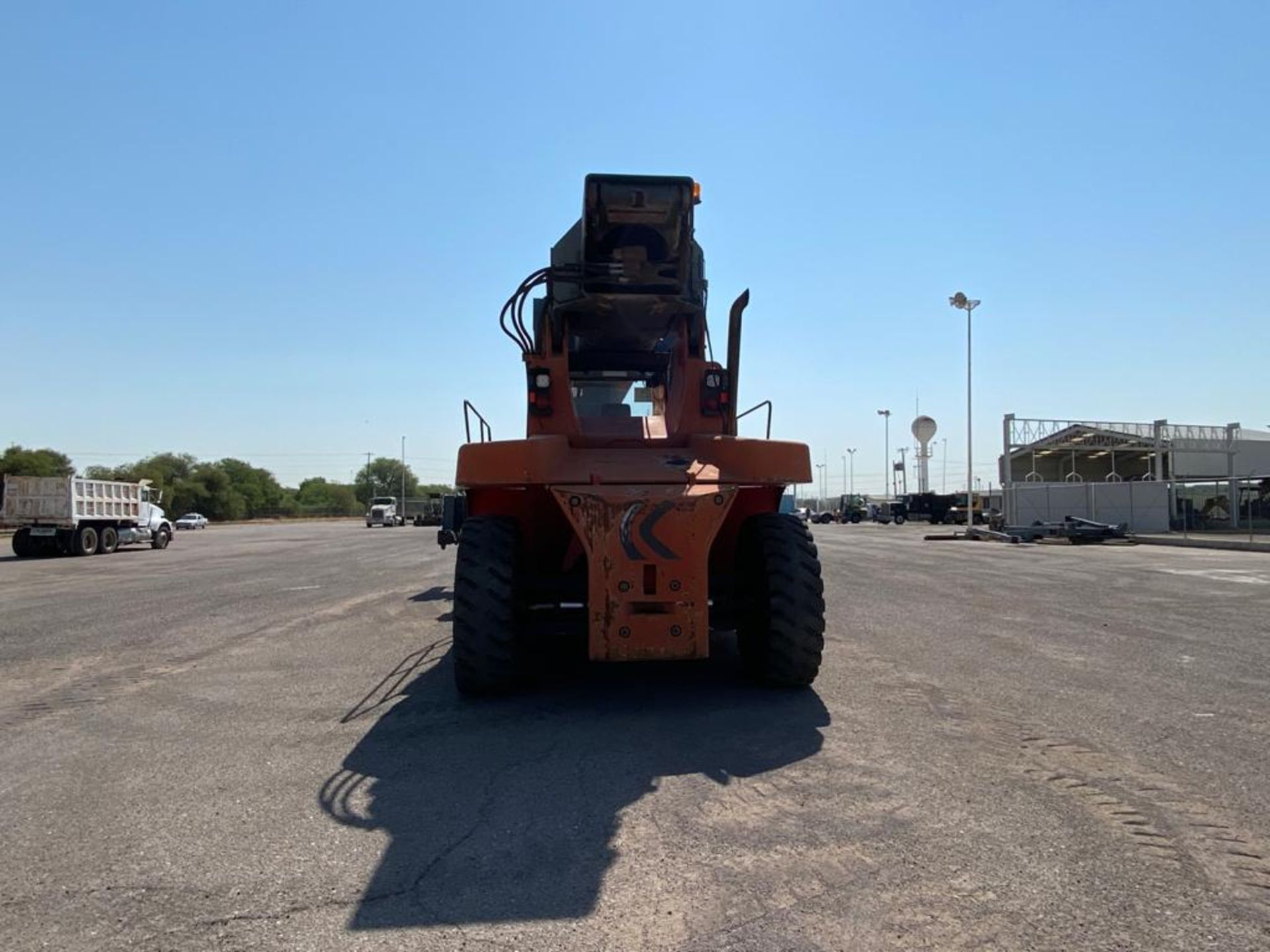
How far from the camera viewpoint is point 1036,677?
7.31 meters

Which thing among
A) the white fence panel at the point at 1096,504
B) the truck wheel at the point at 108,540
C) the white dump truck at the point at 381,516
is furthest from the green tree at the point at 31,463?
the white fence panel at the point at 1096,504

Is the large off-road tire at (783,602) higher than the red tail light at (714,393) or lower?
lower

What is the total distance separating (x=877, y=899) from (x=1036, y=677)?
185 inches

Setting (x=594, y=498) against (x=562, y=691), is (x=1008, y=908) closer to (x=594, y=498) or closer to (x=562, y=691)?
(x=594, y=498)

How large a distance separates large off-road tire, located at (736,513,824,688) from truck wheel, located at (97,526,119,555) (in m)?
30.7

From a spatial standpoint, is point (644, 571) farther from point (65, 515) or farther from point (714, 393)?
point (65, 515)

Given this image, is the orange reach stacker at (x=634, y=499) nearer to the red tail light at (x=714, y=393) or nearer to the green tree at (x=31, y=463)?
the red tail light at (x=714, y=393)

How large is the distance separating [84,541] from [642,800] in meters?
31.0

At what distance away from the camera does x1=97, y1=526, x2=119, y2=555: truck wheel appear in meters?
30.8

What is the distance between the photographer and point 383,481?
5610 inches

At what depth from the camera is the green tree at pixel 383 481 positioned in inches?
5477

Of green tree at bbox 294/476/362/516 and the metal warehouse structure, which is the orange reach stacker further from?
green tree at bbox 294/476/362/516

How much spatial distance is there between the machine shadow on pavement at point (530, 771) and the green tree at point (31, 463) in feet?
246

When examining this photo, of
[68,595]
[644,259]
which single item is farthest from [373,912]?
[68,595]
